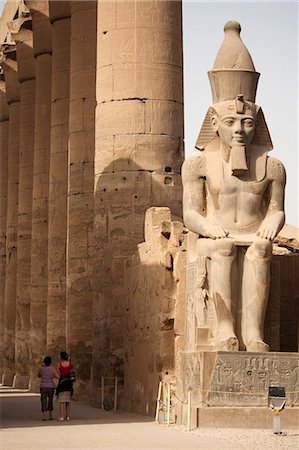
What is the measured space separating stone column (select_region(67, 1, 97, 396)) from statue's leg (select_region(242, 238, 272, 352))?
8979 millimetres

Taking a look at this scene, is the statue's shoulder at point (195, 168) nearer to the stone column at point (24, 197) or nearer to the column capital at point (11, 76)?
the stone column at point (24, 197)

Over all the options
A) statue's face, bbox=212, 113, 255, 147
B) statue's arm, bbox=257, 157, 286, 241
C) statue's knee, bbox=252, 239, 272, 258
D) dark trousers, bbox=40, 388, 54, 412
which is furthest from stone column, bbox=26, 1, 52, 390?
statue's knee, bbox=252, 239, 272, 258

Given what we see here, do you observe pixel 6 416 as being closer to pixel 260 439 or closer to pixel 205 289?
pixel 205 289

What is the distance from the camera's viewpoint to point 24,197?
116 ft

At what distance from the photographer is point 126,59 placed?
2264cm

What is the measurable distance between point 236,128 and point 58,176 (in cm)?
1286

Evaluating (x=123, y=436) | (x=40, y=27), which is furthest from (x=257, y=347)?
(x=40, y=27)

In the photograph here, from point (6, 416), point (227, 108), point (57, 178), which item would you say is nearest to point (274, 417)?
point (227, 108)

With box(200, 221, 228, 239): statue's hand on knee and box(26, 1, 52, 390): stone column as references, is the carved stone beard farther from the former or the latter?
box(26, 1, 52, 390): stone column

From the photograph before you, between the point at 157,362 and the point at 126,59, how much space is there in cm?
524

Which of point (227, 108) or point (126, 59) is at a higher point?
point (126, 59)

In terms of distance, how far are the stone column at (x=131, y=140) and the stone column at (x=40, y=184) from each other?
8.29 meters

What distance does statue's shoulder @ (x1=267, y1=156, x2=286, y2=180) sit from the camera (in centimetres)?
1734

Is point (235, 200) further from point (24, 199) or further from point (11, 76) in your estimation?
point (11, 76)
